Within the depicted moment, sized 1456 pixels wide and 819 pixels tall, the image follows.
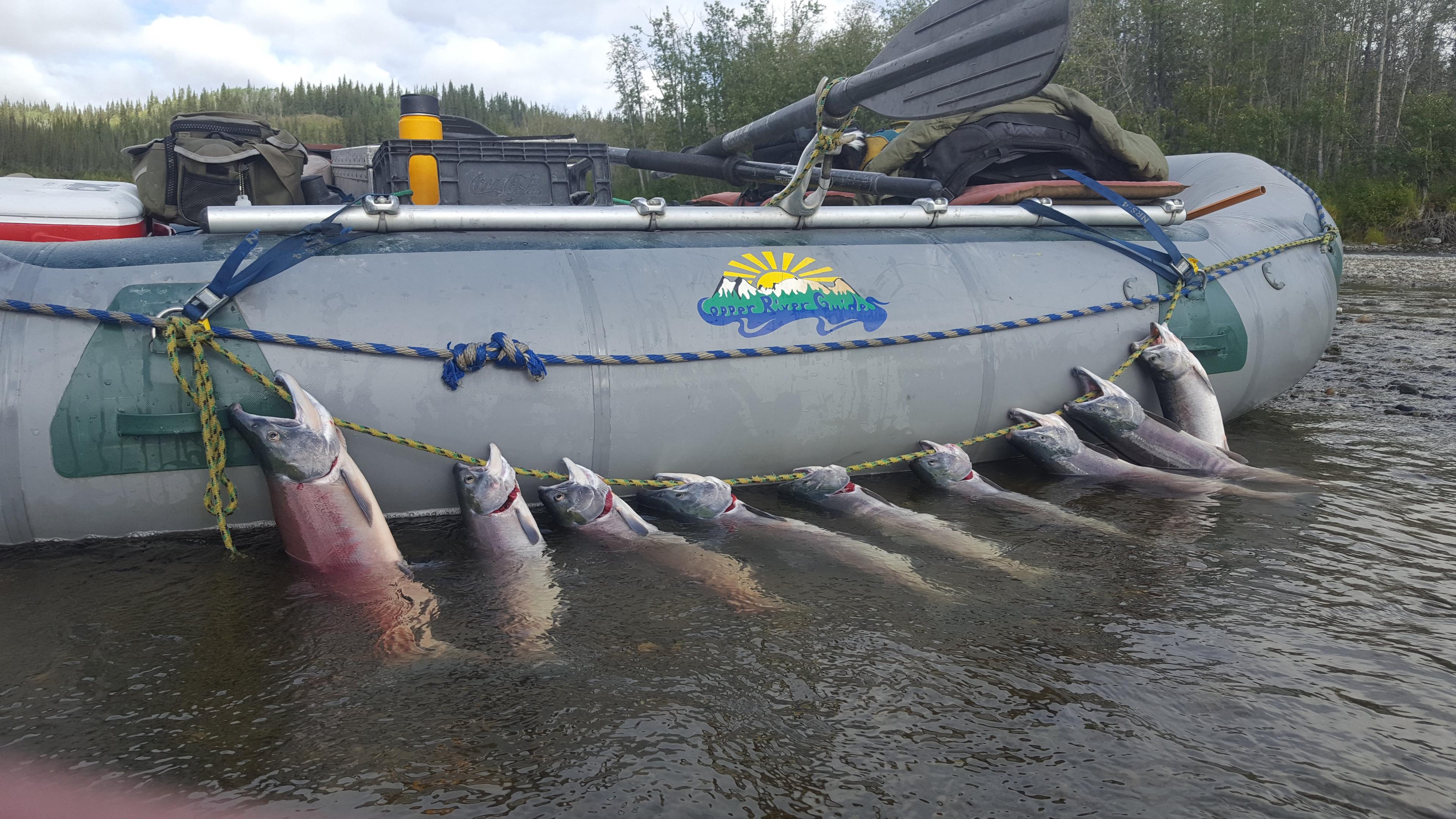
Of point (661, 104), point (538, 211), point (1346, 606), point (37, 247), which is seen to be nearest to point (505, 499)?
point (538, 211)

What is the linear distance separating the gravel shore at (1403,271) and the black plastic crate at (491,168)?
14.0m

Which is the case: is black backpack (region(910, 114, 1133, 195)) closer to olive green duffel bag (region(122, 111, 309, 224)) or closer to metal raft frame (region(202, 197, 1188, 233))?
metal raft frame (region(202, 197, 1188, 233))

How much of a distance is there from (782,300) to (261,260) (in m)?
2.13

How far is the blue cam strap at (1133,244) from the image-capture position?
16.6 feet

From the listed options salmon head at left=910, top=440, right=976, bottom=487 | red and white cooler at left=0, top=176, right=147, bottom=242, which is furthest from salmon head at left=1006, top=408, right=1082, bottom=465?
red and white cooler at left=0, top=176, right=147, bottom=242

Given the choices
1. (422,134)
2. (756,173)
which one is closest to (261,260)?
(422,134)

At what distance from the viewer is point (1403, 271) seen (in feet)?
53.6

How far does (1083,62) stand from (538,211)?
1277 inches

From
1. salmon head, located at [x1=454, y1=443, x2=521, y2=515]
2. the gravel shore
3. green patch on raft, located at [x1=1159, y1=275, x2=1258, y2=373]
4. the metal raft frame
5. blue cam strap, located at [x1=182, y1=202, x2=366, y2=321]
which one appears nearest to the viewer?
blue cam strap, located at [x1=182, y1=202, x2=366, y2=321]

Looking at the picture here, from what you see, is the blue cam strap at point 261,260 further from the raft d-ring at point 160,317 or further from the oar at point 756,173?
the oar at point 756,173

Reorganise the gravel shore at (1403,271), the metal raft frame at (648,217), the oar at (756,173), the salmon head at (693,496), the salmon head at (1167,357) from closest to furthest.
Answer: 1. the metal raft frame at (648,217)
2. the salmon head at (693,496)
3. the salmon head at (1167,357)
4. the oar at (756,173)
5. the gravel shore at (1403,271)

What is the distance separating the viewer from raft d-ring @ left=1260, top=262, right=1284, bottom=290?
5.36 meters

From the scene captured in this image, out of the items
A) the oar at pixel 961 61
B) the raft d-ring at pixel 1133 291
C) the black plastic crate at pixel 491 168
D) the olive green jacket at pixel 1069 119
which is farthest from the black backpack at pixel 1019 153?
the black plastic crate at pixel 491 168

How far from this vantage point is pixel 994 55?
12.6 feet
